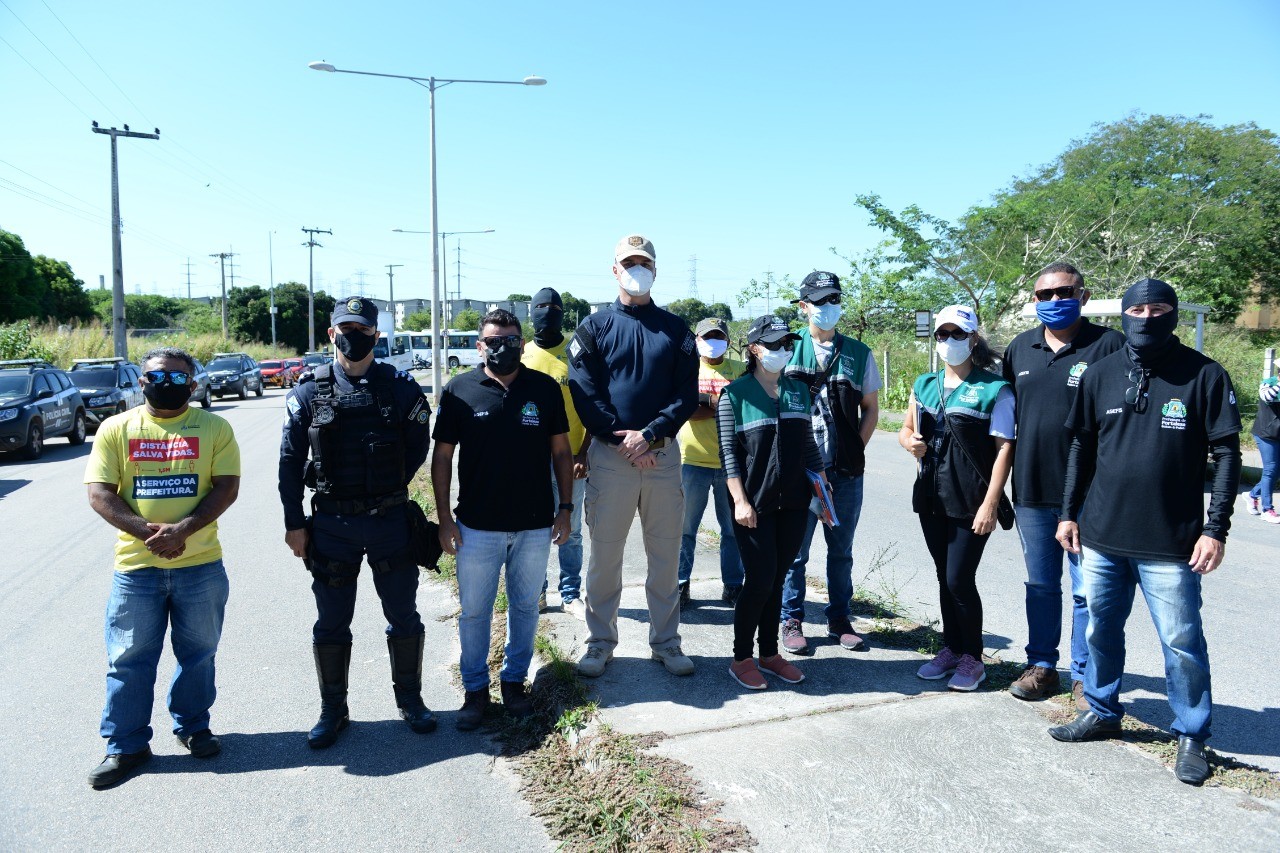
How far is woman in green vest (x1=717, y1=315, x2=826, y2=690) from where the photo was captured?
14.4ft

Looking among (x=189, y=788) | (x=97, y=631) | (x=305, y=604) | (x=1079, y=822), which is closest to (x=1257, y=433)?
(x=1079, y=822)

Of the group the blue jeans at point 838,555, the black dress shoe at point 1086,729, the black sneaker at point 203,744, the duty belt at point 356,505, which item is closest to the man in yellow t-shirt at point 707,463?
the blue jeans at point 838,555

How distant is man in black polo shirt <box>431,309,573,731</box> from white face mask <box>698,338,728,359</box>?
5.64 feet

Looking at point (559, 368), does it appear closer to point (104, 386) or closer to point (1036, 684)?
point (1036, 684)

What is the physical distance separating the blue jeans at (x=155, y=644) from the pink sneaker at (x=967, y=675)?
3.76m

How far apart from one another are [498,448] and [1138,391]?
9.73 ft

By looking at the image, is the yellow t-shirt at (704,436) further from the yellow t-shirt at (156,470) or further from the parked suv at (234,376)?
the parked suv at (234,376)

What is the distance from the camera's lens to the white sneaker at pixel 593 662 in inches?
180

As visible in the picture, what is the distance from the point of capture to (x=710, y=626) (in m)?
5.48

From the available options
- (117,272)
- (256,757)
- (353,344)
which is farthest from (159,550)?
(117,272)

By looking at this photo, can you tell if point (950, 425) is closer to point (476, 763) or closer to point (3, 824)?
point (476, 763)

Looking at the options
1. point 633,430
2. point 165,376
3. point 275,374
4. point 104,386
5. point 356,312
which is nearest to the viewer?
point 165,376

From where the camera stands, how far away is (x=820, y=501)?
4578mm

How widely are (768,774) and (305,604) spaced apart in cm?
438
